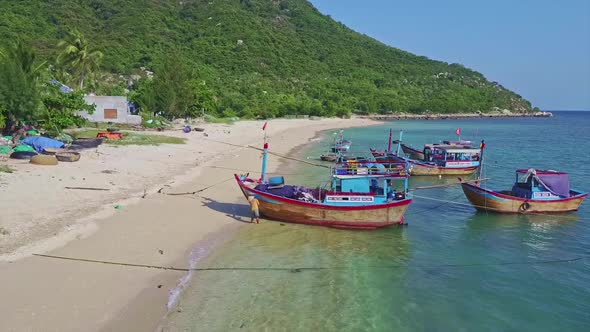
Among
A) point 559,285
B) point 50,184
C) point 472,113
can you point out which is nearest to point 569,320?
point 559,285

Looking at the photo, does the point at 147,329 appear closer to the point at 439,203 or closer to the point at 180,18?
the point at 439,203

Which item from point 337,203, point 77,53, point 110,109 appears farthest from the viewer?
point 77,53

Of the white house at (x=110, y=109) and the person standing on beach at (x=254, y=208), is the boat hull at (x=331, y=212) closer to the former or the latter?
the person standing on beach at (x=254, y=208)

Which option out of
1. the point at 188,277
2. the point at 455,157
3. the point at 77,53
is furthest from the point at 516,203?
the point at 77,53

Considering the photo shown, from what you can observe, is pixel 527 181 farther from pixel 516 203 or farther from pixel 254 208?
pixel 254 208

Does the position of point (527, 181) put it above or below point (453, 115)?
below

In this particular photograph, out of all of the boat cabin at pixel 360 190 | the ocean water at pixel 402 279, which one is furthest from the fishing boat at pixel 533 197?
the boat cabin at pixel 360 190
